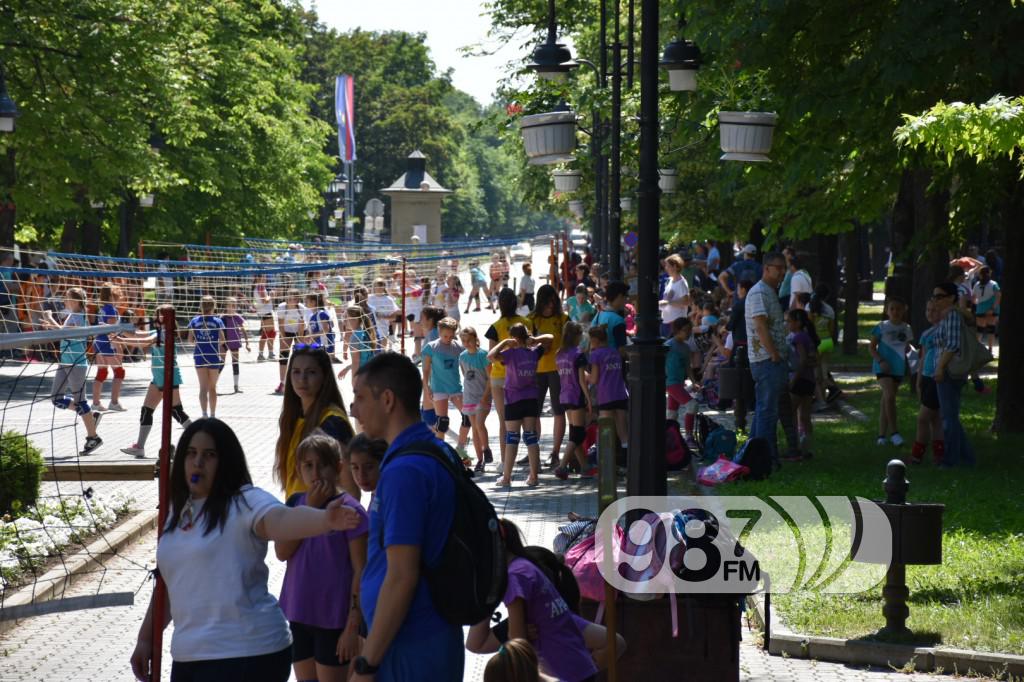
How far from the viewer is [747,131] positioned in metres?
12.0

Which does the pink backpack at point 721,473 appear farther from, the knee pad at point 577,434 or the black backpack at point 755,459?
the knee pad at point 577,434

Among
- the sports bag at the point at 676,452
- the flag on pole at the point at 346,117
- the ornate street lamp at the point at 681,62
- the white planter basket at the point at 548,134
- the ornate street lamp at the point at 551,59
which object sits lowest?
the sports bag at the point at 676,452

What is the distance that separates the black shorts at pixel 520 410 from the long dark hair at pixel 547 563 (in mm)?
8994

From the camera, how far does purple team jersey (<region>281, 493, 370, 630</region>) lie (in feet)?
20.6

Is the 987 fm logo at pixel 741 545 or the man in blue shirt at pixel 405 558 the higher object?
the man in blue shirt at pixel 405 558

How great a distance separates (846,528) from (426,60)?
3972 inches

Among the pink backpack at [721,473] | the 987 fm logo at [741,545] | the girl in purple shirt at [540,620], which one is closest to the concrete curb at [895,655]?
the 987 fm logo at [741,545]

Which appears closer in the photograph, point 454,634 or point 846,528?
point 454,634

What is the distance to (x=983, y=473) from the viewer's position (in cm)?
1417

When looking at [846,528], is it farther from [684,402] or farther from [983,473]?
[684,402]

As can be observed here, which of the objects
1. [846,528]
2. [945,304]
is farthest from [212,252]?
[846,528]

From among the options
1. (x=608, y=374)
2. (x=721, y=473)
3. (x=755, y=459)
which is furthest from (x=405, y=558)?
(x=608, y=374)

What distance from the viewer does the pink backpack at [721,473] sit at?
46.2 feet

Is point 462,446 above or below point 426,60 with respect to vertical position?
below
